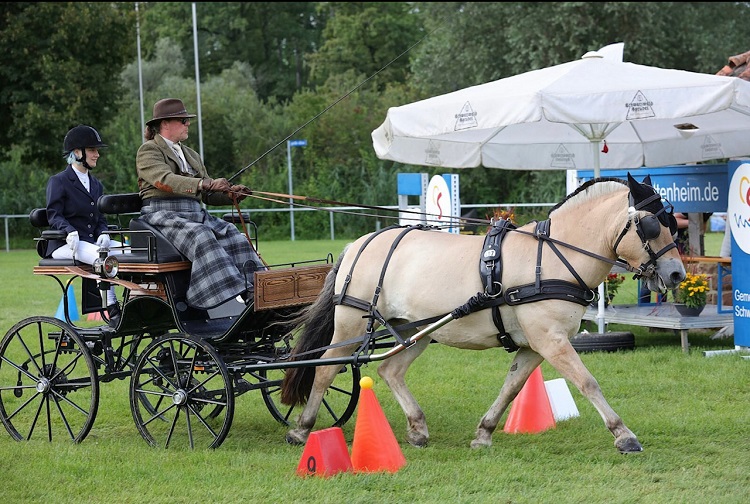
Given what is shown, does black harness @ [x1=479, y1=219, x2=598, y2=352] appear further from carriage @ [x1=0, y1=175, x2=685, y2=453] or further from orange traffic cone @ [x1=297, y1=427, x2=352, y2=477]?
orange traffic cone @ [x1=297, y1=427, x2=352, y2=477]

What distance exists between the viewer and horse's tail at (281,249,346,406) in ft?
21.8

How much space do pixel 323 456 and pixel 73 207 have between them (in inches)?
114

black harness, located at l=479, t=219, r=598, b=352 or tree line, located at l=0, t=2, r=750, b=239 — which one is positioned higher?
tree line, located at l=0, t=2, r=750, b=239

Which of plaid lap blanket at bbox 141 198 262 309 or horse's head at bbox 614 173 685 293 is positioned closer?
horse's head at bbox 614 173 685 293

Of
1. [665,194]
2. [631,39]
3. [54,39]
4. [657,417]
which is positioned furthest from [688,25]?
[657,417]

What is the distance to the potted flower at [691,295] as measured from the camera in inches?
380

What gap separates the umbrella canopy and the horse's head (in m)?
2.81

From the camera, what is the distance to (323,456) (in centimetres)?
559

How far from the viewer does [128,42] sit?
26781 mm

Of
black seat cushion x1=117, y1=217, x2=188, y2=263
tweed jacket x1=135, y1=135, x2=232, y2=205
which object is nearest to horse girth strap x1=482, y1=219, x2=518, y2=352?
tweed jacket x1=135, y1=135, x2=232, y2=205

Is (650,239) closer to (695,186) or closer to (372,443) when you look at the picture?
(372,443)

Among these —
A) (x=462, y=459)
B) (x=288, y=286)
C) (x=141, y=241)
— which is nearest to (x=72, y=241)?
(x=141, y=241)

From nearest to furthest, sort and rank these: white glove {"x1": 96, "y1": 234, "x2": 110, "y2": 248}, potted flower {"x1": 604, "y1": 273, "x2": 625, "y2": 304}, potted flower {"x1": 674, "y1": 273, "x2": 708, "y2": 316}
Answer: white glove {"x1": 96, "y1": 234, "x2": 110, "y2": 248} → potted flower {"x1": 674, "y1": 273, "x2": 708, "y2": 316} → potted flower {"x1": 604, "y1": 273, "x2": 625, "y2": 304}

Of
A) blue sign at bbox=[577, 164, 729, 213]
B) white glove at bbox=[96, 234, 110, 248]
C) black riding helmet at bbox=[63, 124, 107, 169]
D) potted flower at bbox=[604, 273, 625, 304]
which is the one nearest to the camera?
white glove at bbox=[96, 234, 110, 248]
